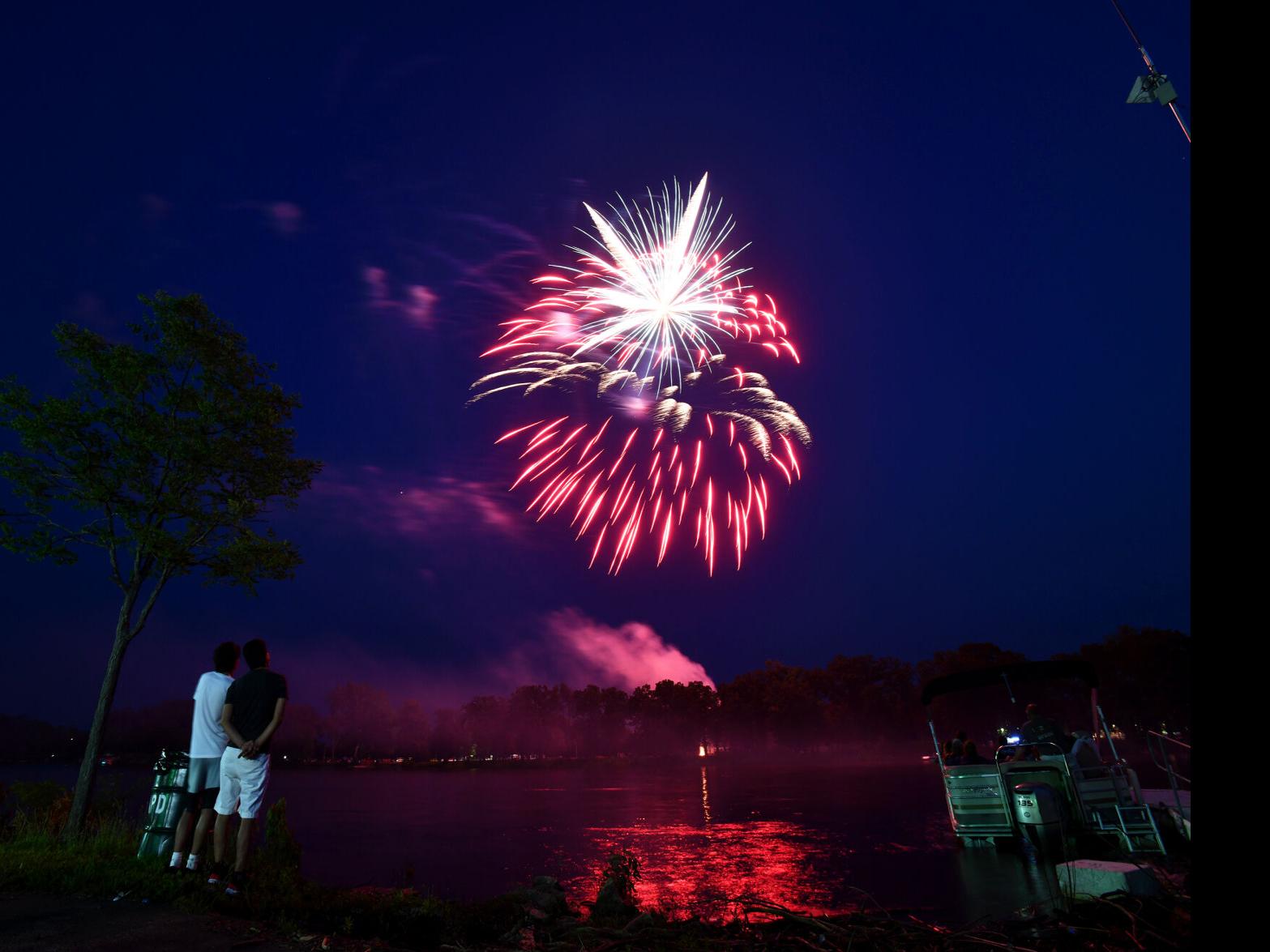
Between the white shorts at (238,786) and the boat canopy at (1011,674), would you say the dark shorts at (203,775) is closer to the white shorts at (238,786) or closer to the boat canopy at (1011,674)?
the white shorts at (238,786)

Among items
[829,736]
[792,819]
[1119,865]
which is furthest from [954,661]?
[1119,865]

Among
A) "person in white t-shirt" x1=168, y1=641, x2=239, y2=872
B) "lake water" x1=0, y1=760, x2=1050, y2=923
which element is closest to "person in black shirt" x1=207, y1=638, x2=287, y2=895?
"person in white t-shirt" x1=168, y1=641, x2=239, y2=872

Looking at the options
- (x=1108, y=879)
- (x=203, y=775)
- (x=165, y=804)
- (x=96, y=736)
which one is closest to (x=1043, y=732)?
(x=1108, y=879)

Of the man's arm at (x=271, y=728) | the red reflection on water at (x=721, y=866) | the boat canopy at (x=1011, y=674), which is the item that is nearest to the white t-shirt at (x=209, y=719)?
the man's arm at (x=271, y=728)

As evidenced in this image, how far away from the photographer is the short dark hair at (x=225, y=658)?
935 centimetres

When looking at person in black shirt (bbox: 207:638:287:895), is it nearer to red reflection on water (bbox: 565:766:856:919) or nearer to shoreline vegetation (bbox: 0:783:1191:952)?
shoreline vegetation (bbox: 0:783:1191:952)

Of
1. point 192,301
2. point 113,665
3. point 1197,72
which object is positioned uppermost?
point 192,301

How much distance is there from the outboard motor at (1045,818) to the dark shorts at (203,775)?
16.7 meters

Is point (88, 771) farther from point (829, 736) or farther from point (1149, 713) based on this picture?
point (829, 736)

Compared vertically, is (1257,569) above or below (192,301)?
below

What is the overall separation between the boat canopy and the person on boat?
2435 millimetres

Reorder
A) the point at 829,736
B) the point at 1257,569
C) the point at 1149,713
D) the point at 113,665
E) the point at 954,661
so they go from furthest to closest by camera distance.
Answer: the point at 829,736, the point at 954,661, the point at 1149,713, the point at 113,665, the point at 1257,569

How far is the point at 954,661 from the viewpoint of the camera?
119000 millimetres

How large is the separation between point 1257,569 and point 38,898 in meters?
11.4
